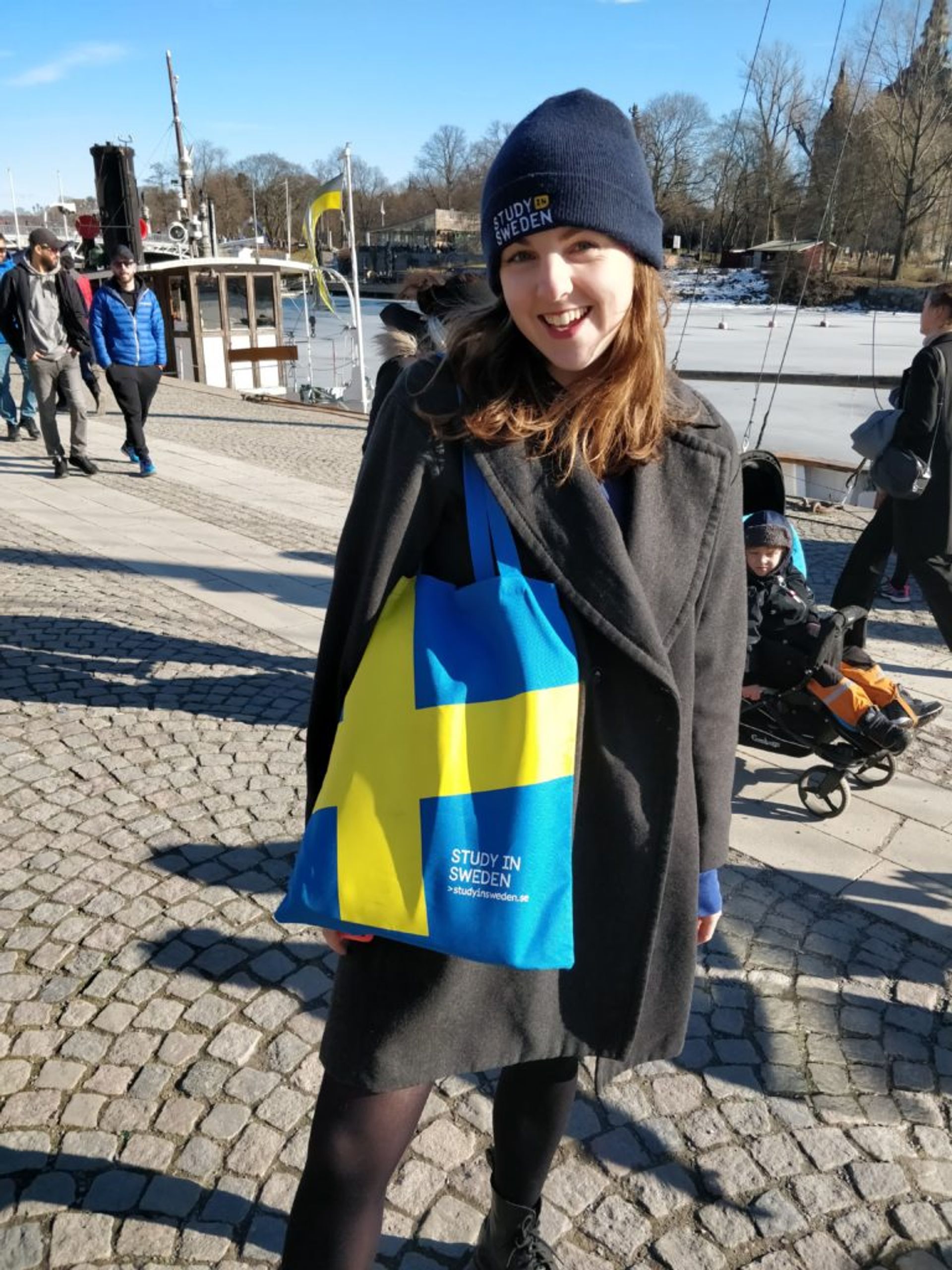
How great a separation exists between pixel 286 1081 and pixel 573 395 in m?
1.82

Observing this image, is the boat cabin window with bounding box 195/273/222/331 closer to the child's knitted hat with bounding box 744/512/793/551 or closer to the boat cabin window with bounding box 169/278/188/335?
the boat cabin window with bounding box 169/278/188/335

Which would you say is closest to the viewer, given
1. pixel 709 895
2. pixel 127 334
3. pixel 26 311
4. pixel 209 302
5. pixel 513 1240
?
pixel 709 895

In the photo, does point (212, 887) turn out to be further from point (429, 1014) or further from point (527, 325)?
point (527, 325)

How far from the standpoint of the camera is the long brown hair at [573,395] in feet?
4.44

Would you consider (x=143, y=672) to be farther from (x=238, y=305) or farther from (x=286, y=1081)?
(x=238, y=305)

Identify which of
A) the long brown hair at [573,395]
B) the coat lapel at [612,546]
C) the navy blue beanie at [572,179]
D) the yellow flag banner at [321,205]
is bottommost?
the coat lapel at [612,546]

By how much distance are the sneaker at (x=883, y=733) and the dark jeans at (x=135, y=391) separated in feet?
24.6

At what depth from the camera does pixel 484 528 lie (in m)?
1.34

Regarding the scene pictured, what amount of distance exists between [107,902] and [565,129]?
2.59m

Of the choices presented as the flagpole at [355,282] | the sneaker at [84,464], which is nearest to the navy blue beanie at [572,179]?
the sneaker at [84,464]

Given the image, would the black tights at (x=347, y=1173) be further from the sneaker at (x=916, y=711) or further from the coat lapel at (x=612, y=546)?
the sneaker at (x=916, y=711)

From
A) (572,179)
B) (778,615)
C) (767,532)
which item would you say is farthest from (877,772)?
(572,179)

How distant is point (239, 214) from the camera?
85.9 meters

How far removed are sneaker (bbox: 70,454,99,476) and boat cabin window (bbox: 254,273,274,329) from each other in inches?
600
